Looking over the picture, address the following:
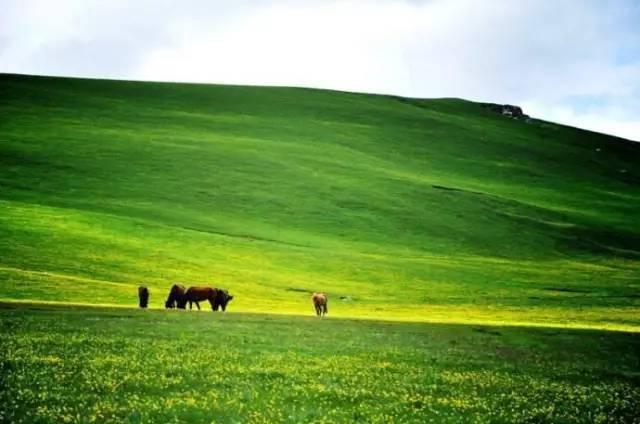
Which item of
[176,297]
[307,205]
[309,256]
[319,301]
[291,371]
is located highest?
[307,205]

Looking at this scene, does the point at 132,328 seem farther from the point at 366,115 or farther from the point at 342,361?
the point at 366,115

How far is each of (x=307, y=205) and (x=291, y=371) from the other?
67.5 m

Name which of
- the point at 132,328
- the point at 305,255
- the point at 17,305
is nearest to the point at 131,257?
the point at 305,255

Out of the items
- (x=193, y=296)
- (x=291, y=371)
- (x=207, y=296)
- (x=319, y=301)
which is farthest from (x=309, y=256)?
(x=291, y=371)

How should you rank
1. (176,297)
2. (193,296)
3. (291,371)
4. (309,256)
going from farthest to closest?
(309,256) → (193,296) → (176,297) → (291,371)

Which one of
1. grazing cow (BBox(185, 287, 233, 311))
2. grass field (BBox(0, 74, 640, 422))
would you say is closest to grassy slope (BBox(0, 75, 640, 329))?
grass field (BBox(0, 74, 640, 422))

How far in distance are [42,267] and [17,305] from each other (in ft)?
57.6

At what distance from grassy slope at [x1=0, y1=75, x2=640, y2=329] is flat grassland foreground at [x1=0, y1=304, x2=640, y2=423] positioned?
1291 cm

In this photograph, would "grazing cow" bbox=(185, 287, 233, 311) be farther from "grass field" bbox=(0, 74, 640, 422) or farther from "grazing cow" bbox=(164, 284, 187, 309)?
"grass field" bbox=(0, 74, 640, 422)

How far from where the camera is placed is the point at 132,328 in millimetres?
31625

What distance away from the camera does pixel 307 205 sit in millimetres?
92062

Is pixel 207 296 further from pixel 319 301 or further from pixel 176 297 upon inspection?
pixel 319 301

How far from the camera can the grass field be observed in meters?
22.5

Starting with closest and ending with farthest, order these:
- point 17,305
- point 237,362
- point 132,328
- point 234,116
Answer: point 237,362, point 132,328, point 17,305, point 234,116
